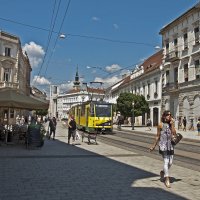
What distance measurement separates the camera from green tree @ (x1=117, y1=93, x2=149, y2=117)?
51188mm

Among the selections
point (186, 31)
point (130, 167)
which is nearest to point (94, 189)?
point (130, 167)

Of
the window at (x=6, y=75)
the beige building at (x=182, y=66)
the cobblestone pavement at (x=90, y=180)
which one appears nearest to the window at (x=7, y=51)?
the window at (x=6, y=75)

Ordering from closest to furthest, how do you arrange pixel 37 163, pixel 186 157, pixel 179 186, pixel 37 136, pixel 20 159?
pixel 179 186
pixel 37 163
pixel 20 159
pixel 186 157
pixel 37 136

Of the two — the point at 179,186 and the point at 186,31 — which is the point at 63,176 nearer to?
the point at 179,186

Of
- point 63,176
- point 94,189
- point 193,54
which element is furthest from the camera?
point 193,54

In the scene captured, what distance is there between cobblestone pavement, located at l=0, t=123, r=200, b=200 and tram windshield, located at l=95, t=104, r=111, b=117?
21.1m

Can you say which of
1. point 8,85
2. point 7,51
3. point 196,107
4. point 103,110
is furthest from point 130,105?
point 7,51

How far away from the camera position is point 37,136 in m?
16.8

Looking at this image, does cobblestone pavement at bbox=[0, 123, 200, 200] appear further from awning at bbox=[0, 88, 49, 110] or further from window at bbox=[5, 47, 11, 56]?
window at bbox=[5, 47, 11, 56]

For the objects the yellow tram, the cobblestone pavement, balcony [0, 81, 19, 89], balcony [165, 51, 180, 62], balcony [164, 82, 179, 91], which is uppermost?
balcony [165, 51, 180, 62]

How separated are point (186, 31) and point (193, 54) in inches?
154

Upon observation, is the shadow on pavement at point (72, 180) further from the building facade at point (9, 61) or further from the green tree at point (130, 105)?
the building facade at point (9, 61)

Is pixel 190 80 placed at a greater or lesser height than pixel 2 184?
greater

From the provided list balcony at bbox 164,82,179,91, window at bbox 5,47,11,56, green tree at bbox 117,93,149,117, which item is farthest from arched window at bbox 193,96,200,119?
window at bbox 5,47,11,56
